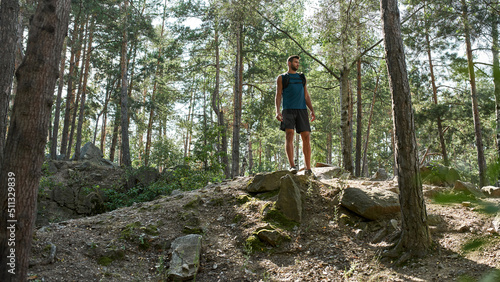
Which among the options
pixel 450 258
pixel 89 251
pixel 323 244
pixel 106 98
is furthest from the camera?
pixel 106 98

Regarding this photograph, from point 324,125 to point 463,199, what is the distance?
2232 centimetres

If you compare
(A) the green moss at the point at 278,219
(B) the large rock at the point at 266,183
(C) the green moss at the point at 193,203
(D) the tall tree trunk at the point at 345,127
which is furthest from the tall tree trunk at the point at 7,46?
(D) the tall tree trunk at the point at 345,127

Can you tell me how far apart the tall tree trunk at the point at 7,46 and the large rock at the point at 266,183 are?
4.40 m

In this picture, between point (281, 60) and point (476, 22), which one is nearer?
point (476, 22)

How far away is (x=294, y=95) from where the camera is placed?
599 cm

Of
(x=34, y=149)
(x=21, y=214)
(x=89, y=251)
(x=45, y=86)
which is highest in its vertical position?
(x=45, y=86)

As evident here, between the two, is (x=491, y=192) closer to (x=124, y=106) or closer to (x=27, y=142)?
(x=27, y=142)

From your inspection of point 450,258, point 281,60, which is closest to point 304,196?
point 450,258

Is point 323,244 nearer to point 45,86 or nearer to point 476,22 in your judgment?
point 45,86

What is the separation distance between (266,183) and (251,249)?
68.0 inches

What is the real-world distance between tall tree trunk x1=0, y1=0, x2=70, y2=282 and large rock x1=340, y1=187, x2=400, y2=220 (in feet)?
14.2

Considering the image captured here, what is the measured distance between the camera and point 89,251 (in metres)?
4.14

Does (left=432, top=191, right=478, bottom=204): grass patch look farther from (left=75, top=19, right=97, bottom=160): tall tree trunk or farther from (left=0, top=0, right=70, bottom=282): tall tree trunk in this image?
(left=75, top=19, right=97, bottom=160): tall tree trunk

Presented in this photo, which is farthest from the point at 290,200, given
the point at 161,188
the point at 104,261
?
the point at 161,188
